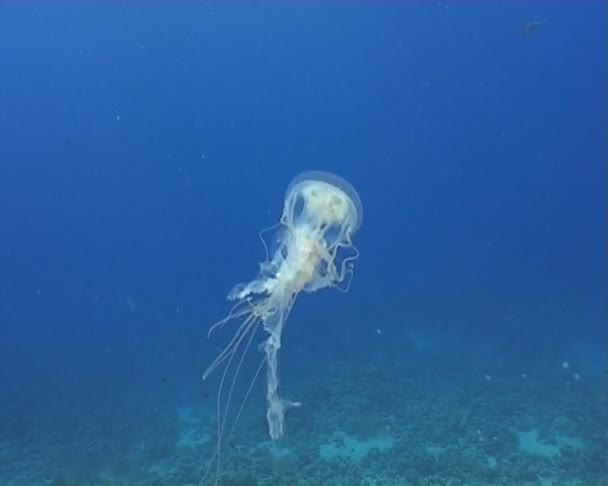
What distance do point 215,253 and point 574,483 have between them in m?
33.5

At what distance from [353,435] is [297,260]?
13.2 ft

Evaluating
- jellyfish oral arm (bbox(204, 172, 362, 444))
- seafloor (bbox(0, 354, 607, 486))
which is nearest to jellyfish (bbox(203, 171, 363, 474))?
jellyfish oral arm (bbox(204, 172, 362, 444))

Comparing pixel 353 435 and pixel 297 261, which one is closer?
pixel 297 261

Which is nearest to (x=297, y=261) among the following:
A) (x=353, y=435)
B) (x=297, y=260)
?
(x=297, y=260)

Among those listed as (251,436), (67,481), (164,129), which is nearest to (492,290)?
(251,436)

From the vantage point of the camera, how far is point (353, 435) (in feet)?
29.2

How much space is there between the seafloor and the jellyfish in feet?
8.26

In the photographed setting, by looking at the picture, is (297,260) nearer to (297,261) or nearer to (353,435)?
(297,261)

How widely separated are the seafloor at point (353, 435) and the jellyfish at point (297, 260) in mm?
2517

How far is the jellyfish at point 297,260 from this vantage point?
5.48 meters

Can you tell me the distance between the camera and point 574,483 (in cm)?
743

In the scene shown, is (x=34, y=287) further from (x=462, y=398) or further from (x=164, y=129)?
(x=462, y=398)

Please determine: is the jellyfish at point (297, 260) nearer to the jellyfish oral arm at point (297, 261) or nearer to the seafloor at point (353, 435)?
the jellyfish oral arm at point (297, 261)

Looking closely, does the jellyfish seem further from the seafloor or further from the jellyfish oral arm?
the seafloor
